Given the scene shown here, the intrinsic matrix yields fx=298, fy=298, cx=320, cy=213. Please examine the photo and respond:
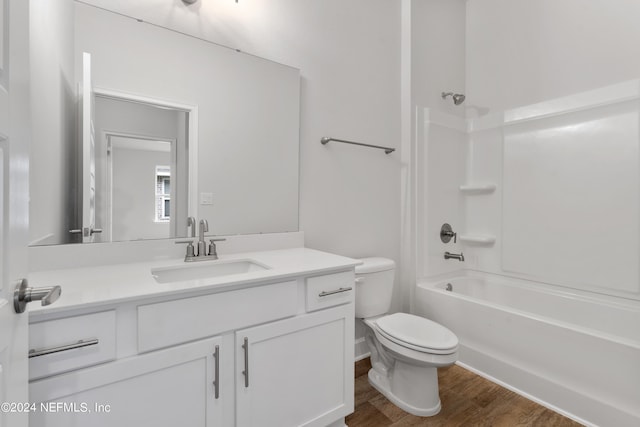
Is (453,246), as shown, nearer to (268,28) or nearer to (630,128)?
(630,128)

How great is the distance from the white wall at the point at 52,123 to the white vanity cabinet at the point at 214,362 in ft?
1.86

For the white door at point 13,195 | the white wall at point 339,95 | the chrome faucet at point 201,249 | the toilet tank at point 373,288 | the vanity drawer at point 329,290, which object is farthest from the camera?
the toilet tank at point 373,288

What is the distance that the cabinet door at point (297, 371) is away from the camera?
3.62 ft

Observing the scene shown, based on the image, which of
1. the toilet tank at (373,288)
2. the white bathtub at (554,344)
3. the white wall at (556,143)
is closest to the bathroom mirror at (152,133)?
the toilet tank at (373,288)

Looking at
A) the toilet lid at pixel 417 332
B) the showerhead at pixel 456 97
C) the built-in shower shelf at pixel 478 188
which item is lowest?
the toilet lid at pixel 417 332

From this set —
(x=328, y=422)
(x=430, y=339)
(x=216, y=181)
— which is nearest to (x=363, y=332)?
(x=430, y=339)

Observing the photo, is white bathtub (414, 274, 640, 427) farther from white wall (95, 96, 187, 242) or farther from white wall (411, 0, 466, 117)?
white wall (95, 96, 187, 242)

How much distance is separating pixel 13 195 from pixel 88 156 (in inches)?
30.9

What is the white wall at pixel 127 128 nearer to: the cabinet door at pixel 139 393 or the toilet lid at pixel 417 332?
the cabinet door at pixel 139 393

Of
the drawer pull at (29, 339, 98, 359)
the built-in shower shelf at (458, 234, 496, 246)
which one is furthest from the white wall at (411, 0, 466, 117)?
the drawer pull at (29, 339, 98, 359)

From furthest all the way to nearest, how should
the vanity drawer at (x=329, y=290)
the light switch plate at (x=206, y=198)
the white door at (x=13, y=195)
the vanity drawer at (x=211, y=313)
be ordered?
the light switch plate at (x=206, y=198), the vanity drawer at (x=329, y=290), the vanity drawer at (x=211, y=313), the white door at (x=13, y=195)

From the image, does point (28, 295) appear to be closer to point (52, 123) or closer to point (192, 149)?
point (52, 123)

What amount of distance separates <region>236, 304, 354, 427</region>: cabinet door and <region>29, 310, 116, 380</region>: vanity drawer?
0.40 metres

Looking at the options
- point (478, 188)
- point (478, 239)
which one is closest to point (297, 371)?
point (478, 239)
